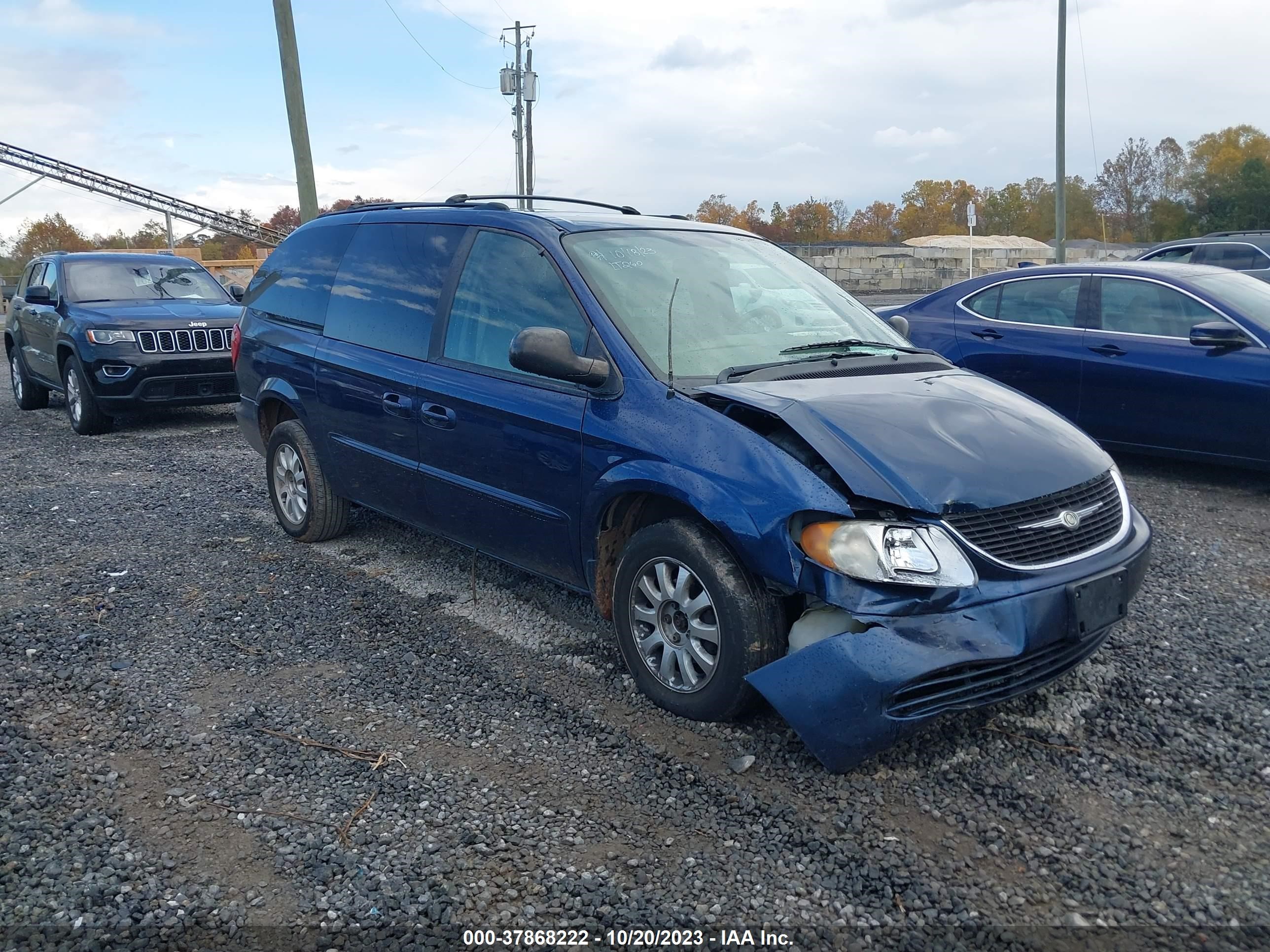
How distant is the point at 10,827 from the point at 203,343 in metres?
7.54

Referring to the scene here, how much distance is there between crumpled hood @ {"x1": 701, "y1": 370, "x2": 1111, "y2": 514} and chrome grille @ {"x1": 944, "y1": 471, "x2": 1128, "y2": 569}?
0.11ft

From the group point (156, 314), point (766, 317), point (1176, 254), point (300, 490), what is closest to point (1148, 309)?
point (766, 317)

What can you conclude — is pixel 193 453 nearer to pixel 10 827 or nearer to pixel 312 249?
pixel 312 249

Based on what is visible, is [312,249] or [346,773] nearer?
[346,773]

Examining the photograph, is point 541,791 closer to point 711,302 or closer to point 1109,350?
point 711,302

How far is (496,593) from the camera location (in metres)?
5.01

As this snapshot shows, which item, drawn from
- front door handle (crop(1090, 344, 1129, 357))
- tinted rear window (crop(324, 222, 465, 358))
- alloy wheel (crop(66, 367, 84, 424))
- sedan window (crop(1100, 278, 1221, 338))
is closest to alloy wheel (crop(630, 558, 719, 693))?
tinted rear window (crop(324, 222, 465, 358))

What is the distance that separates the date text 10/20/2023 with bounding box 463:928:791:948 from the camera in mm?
2457

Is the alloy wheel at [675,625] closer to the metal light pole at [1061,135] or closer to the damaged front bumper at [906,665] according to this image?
the damaged front bumper at [906,665]

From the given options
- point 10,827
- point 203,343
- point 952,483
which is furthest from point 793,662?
point 203,343

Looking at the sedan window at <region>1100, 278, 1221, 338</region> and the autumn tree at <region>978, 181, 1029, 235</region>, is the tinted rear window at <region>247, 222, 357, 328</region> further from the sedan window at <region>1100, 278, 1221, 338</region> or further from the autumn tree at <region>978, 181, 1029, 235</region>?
the autumn tree at <region>978, 181, 1029, 235</region>

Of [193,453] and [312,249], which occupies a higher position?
[312,249]

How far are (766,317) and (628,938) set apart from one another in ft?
8.55

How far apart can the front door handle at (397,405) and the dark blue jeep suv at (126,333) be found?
16.9ft
